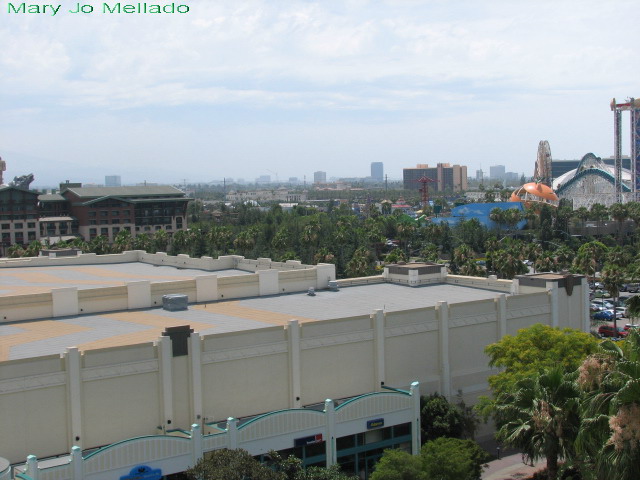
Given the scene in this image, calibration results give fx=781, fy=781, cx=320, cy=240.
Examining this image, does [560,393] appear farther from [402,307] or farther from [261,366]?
[402,307]

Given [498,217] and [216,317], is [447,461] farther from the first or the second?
[498,217]

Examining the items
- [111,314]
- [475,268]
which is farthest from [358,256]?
[111,314]

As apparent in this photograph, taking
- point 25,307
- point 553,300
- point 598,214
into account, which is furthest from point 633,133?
point 25,307

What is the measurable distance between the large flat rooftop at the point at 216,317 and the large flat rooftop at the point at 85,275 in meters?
8.27

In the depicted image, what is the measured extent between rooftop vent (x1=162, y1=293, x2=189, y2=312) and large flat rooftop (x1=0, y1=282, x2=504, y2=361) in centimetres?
41

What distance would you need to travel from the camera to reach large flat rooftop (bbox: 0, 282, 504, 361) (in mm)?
33875

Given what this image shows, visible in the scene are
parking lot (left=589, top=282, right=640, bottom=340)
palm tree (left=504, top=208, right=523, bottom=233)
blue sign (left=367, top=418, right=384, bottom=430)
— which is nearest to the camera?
blue sign (left=367, top=418, right=384, bottom=430)

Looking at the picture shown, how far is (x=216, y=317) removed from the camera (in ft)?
130

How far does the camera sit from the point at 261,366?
33.8 meters

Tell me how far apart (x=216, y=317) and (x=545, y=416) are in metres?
18.3

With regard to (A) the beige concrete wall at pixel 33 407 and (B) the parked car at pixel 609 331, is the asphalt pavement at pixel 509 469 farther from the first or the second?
(B) the parked car at pixel 609 331

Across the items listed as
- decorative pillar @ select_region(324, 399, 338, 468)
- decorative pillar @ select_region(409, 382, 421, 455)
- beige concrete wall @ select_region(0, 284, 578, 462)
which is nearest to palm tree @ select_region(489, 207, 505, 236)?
beige concrete wall @ select_region(0, 284, 578, 462)

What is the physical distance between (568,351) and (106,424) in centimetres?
2012

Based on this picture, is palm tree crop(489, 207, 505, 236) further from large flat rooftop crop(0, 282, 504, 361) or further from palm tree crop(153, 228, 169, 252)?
large flat rooftop crop(0, 282, 504, 361)
